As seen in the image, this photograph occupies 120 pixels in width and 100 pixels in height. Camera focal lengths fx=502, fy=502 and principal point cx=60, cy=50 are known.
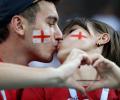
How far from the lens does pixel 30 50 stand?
233cm

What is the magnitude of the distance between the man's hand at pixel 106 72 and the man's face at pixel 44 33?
1.22 feet

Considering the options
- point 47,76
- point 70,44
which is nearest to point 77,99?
point 70,44

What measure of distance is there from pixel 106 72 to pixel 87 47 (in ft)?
1.76

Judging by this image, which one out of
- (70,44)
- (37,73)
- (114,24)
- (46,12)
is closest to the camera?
(37,73)

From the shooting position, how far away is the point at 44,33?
2.34 meters

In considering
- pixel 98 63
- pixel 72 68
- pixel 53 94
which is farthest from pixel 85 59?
pixel 53 94

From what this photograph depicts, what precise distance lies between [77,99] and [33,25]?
0.41 m

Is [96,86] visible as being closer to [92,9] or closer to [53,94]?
[53,94]

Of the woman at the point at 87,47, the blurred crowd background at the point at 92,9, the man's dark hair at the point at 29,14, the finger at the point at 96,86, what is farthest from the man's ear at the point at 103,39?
the blurred crowd background at the point at 92,9

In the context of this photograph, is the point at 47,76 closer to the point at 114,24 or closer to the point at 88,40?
the point at 88,40

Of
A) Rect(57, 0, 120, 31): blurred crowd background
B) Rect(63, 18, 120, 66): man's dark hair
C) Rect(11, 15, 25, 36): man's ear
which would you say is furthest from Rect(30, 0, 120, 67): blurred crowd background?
Rect(11, 15, 25, 36): man's ear

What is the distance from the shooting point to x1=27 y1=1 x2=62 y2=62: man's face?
2.32 meters

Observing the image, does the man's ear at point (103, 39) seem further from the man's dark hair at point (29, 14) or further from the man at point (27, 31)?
the man's dark hair at point (29, 14)

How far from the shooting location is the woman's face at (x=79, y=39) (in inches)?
98.5
